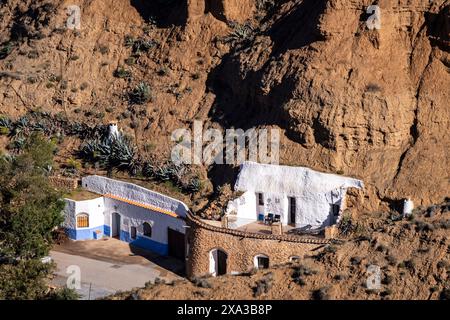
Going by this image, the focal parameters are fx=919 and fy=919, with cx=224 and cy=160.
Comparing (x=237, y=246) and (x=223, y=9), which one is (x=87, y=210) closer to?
(x=237, y=246)

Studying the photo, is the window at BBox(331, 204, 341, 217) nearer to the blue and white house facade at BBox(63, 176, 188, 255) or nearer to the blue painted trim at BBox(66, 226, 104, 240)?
the blue and white house facade at BBox(63, 176, 188, 255)

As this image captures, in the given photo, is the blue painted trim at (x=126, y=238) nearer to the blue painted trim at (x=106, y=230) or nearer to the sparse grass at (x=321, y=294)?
the blue painted trim at (x=106, y=230)

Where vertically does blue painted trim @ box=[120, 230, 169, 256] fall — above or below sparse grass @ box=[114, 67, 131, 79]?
below

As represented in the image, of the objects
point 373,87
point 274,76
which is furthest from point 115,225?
point 373,87

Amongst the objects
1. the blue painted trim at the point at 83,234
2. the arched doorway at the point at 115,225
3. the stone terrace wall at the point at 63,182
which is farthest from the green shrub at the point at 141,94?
the blue painted trim at the point at 83,234

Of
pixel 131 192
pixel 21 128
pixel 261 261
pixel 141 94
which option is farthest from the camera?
pixel 21 128

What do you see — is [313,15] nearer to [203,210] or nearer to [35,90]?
[203,210]

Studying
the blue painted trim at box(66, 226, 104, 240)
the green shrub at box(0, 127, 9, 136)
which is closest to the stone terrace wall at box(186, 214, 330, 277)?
the blue painted trim at box(66, 226, 104, 240)
